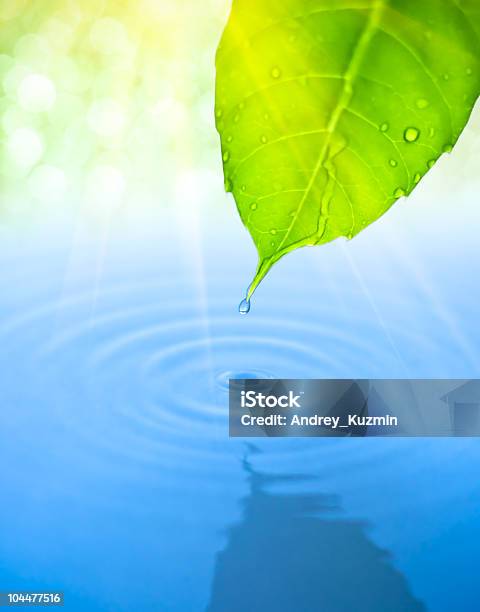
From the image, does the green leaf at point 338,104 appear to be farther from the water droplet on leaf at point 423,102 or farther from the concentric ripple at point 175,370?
the concentric ripple at point 175,370

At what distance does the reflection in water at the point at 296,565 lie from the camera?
75 centimetres

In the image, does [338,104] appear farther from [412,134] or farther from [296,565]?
[296,565]

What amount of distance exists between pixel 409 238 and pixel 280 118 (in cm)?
70

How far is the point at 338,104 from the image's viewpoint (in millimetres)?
86

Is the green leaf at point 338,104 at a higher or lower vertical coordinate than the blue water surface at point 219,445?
lower

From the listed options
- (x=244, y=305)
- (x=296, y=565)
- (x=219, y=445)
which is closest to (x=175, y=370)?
(x=219, y=445)

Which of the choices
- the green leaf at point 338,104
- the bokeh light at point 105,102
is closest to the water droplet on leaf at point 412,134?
the green leaf at point 338,104

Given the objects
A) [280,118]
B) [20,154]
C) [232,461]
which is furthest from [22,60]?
[280,118]

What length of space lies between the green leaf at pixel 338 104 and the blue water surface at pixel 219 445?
64 cm

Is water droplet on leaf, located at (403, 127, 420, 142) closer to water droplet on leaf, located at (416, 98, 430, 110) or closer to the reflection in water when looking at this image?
water droplet on leaf, located at (416, 98, 430, 110)

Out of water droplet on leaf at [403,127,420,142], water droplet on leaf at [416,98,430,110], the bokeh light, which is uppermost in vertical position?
the bokeh light

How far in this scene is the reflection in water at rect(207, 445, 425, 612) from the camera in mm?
745

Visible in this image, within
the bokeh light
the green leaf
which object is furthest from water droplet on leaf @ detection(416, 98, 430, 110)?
the bokeh light

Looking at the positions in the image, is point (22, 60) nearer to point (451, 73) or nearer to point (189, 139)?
point (189, 139)
